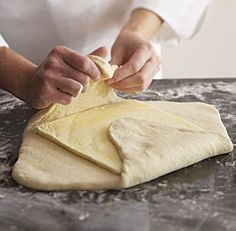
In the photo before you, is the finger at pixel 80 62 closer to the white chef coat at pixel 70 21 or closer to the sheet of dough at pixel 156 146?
the sheet of dough at pixel 156 146

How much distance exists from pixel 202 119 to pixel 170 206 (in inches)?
10.3

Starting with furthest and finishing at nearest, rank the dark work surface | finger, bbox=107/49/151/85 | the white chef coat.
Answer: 1. the white chef coat
2. finger, bbox=107/49/151/85
3. the dark work surface

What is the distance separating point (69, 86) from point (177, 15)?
1.59ft

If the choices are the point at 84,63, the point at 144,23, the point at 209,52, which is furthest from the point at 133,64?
the point at 209,52

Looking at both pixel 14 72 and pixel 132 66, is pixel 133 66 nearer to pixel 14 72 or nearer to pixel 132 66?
pixel 132 66

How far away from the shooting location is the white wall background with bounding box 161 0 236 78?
2033 mm

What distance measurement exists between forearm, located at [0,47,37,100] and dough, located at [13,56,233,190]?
6 cm

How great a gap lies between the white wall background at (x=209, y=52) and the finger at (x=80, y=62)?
1.13m

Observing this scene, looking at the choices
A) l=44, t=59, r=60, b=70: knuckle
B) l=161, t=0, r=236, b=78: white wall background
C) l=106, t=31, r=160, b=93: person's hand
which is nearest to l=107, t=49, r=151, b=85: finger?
l=106, t=31, r=160, b=93: person's hand

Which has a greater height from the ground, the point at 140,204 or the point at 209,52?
the point at 140,204

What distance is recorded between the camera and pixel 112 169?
2.68ft

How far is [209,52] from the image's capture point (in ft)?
6.81

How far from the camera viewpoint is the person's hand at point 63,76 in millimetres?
926

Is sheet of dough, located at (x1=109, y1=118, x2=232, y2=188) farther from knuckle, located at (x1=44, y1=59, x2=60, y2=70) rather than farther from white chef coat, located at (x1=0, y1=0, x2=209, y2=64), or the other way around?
white chef coat, located at (x1=0, y1=0, x2=209, y2=64)
